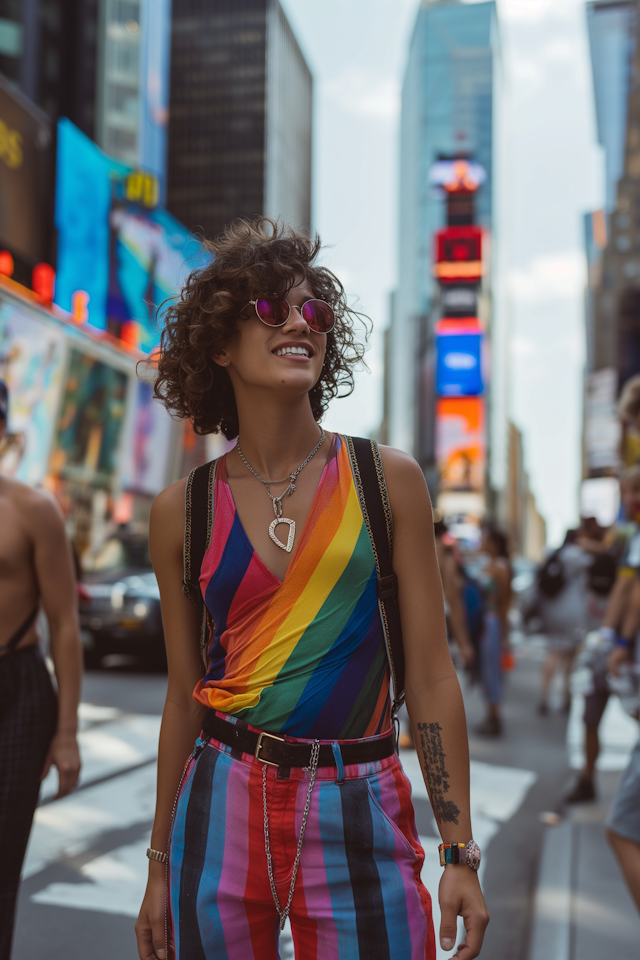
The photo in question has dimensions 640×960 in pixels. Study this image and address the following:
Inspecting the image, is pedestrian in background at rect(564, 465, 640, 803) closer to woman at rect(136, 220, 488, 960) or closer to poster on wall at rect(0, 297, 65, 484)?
woman at rect(136, 220, 488, 960)

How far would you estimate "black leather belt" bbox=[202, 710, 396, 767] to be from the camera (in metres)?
1.75

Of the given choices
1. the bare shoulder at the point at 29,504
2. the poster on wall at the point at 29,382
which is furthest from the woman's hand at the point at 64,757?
the poster on wall at the point at 29,382

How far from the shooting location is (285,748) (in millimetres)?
1755

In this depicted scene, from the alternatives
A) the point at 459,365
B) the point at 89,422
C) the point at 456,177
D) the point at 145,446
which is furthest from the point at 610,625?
the point at 456,177

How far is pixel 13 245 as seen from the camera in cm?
2142

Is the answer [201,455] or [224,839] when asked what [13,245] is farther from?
[224,839]

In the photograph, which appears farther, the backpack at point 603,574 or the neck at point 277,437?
the backpack at point 603,574

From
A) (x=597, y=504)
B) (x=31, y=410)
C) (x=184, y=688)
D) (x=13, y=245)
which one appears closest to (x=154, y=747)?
(x=184, y=688)

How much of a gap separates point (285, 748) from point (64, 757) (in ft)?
4.48

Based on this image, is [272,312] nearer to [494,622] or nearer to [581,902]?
[581,902]

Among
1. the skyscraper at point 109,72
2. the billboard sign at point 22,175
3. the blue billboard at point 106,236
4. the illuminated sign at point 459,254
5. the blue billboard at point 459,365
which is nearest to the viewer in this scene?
the billboard sign at point 22,175

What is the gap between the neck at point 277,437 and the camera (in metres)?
1.99

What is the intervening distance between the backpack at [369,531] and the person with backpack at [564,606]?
8615mm

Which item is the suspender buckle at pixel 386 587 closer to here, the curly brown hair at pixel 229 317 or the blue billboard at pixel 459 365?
the curly brown hair at pixel 229 317
